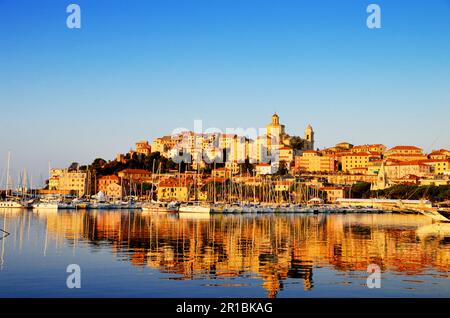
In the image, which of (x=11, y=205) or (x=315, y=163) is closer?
(x=11, y=205)

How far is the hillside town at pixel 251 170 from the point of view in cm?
7994

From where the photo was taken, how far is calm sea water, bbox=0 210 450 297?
13.4m

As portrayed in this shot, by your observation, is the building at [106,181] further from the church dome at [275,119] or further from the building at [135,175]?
the church dome at [275,119]

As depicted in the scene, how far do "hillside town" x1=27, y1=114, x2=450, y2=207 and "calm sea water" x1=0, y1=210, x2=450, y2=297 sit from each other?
45.3 metres

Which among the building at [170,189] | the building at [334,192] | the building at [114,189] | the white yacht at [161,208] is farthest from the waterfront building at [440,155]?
the white yacht at [161,208]

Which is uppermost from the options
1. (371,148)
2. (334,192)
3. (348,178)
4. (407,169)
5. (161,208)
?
(371,148)

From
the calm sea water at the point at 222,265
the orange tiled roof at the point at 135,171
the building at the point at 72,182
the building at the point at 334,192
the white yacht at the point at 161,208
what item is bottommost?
the calm sea water at the point at 222,265

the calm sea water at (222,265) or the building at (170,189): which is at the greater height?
the building at (170,189)

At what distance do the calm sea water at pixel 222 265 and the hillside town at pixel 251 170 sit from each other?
45.3 meters

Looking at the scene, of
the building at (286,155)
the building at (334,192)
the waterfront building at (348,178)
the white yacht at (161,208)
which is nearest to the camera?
the white yacht at (161,208)

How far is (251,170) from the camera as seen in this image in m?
98.5

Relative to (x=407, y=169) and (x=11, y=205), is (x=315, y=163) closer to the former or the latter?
(x=407, y=169)

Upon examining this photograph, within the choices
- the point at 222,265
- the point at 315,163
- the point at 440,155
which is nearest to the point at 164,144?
the point at 315,163

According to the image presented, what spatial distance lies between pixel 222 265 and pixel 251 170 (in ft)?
267
